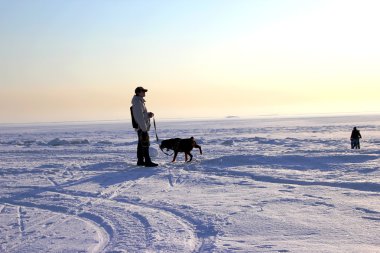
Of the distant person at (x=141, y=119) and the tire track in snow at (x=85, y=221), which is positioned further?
the distant person at (x=141, y=119)

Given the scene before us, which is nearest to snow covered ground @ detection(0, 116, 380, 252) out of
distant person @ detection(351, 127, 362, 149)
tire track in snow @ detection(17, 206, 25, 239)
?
tire track in snow @ detection(17, 206, 25, 239)

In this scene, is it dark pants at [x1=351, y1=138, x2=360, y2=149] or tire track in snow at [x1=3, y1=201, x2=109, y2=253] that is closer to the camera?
tire track in snow at [x1=3, y1=201, x2=109, y2=253]

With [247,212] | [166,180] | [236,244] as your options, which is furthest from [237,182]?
[236,244]

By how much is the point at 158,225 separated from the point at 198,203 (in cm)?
123

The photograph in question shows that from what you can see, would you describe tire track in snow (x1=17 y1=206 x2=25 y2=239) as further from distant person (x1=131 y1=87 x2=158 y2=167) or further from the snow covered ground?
distant person (x1=131 y1=87 x2=158 y2=167)

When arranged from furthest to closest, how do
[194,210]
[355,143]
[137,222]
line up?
1. [355,143]
2. [194,210]
3. [137,222]

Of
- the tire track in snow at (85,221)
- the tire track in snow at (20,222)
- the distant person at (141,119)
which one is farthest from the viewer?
the distant person at (141,119)

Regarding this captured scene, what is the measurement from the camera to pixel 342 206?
5.39 m

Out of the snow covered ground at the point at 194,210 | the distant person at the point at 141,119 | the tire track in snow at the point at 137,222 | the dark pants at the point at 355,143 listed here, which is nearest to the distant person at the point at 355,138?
the dark pants at the point at 355,143

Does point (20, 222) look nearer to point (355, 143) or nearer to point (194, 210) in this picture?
point (194, 210)

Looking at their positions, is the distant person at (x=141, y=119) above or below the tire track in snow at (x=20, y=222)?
above

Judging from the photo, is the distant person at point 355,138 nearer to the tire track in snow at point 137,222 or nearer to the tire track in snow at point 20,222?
the tire track in snow at point 137,222

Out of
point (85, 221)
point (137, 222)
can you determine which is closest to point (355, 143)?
point (137, 222)

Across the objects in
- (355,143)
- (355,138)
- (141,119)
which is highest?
(141,119)
